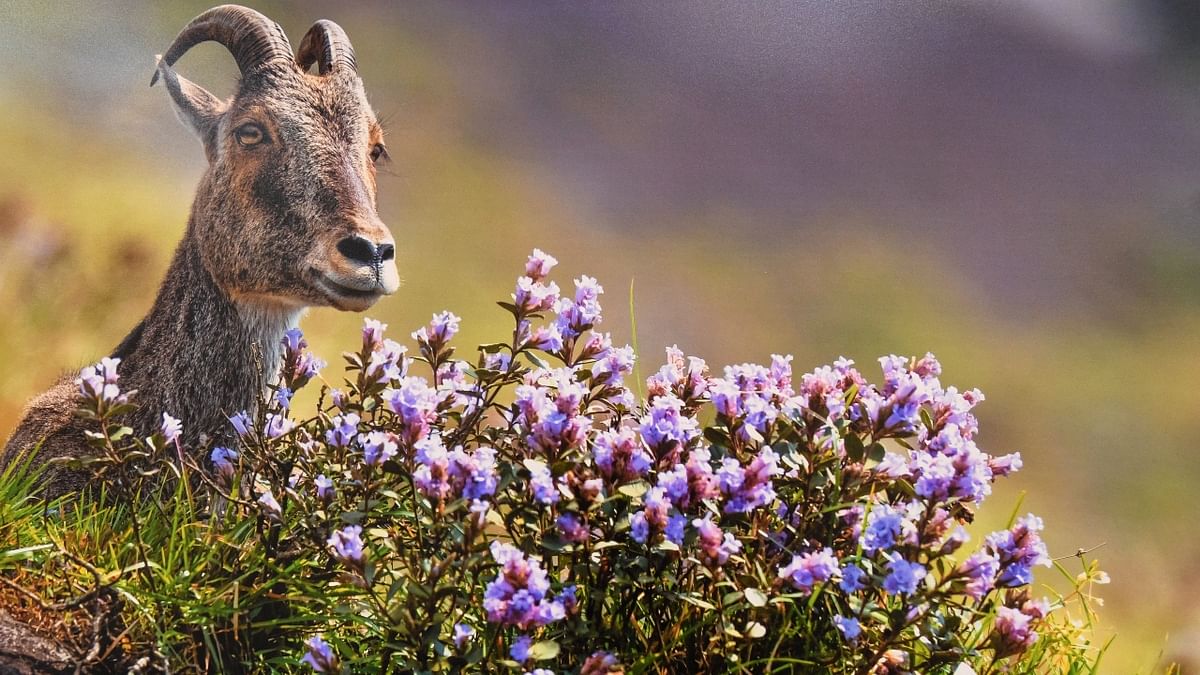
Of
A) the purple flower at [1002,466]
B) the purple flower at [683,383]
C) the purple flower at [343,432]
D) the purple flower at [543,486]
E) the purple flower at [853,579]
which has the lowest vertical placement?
the purple flower at [853,579]

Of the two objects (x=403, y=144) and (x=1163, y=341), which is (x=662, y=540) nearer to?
(x=403, y=144)

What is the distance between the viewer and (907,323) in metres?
5.49

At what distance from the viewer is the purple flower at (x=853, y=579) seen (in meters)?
2.13

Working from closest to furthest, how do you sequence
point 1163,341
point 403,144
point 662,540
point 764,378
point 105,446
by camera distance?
1. point 662,540
2. point 105,446
3. point 764,378
4. point 403,144
5. point 1163,341

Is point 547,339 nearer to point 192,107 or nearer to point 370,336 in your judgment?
point 370,336

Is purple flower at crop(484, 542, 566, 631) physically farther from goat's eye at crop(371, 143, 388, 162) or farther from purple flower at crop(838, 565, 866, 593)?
goat's eye at crop(371, 143, 388, 162)

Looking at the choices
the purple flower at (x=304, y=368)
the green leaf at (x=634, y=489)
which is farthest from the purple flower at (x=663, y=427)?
the purple flower at (x=304, y=368)

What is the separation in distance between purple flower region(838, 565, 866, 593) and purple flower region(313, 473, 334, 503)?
1.20 metres

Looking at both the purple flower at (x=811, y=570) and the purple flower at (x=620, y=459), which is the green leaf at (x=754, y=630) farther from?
the purple flower at (x=620, y=459)

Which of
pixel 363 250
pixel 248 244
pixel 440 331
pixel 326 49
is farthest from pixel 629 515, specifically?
pixel 326 49

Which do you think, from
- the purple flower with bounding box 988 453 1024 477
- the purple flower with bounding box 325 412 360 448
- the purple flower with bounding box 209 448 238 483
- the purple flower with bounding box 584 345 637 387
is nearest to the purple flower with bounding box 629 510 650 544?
the purple flower with bounding box 584 345 637 387

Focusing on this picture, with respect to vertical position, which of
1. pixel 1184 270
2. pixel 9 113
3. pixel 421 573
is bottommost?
pixel 421 573

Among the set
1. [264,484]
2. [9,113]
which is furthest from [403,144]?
[264,484]

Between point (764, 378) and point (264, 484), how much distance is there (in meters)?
1.38
